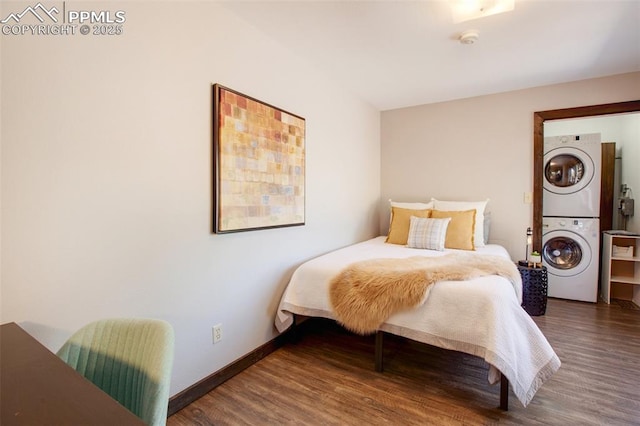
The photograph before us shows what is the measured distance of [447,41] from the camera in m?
2.30

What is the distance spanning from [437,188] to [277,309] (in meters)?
2.49

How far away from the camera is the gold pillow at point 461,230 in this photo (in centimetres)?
300

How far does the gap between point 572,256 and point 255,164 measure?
3589 millimetres

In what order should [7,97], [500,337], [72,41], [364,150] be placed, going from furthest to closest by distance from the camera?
1. [364,150]
2. [500,337]
3. [72,41]
4. [7,97]

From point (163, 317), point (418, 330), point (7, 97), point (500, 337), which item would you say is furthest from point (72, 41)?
point (500, 337)

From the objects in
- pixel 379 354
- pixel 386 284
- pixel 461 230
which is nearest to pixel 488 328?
pixel 386 284

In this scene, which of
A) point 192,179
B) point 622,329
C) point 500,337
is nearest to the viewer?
point 500,337

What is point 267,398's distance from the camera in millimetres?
1809

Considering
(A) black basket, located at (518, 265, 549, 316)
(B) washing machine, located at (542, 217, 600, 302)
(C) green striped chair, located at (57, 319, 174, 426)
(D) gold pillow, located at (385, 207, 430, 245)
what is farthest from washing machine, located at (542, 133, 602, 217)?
(C) green striped chair, located at (57, 319, 174, 426)

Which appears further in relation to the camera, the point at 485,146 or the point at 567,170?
the point at 485,146

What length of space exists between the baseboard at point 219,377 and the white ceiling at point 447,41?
223cm

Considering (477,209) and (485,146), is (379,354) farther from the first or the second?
(485,146)

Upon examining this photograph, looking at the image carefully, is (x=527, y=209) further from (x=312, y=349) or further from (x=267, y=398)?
(x=267, y=398)

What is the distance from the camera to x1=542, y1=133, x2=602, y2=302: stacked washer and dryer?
3314 mm
